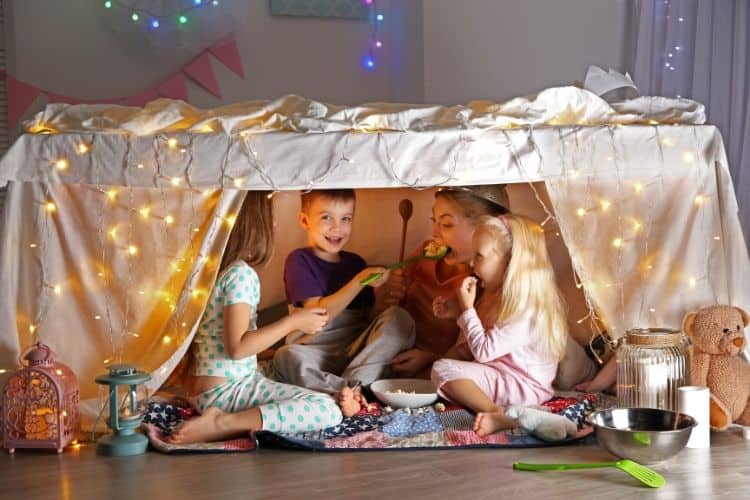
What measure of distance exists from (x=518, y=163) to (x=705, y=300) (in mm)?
612

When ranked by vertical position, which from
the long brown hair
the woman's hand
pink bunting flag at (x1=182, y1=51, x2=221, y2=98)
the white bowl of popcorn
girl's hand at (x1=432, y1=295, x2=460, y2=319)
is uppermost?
pink bunting flag at (x1=182, y1=51, x2=221, y2=98)

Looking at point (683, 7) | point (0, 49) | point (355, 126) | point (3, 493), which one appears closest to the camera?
point (3, 493)

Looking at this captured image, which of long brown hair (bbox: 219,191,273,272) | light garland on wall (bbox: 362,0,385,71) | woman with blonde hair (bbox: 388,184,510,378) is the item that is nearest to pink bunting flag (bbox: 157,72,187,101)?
light garland on wall (bbox: 362,0,385,71)

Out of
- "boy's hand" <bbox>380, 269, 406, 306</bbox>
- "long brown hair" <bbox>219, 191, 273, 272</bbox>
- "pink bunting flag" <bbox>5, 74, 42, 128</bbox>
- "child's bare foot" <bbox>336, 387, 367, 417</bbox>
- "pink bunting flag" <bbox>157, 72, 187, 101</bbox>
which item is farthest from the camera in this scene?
"pink bunting flag" <bbox>157, 72, 187, 101</bbox>

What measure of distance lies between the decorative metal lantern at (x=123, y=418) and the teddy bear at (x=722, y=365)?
4.36 ft

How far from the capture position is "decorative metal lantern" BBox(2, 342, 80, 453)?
2.35 meters

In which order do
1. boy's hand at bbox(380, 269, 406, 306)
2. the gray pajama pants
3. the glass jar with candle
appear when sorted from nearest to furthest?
the glass jar with candle
the gray pajama pants
boy's hand at bbox(380, 269, 406, 306)

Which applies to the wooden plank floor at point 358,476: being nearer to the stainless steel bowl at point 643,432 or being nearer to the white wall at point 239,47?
the stainless steel bowl at point 643,432

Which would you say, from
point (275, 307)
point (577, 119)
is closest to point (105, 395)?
point (275, 307)

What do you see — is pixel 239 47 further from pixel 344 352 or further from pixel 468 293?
pixel 468 293

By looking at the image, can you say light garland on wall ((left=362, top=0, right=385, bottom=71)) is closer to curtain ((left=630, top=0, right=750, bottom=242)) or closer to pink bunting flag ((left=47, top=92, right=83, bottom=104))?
pink bunting flag ((left=47, top=92, right=83, bottom=104))

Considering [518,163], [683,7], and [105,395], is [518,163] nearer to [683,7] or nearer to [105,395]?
[683,7]

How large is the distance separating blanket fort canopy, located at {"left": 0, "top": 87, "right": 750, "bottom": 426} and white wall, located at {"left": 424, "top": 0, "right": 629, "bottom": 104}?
902mm

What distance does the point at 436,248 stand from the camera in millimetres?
2918
